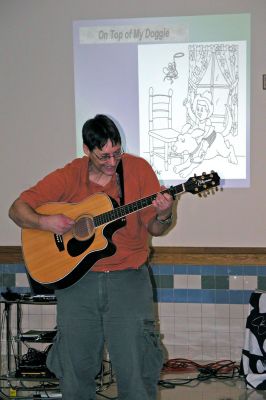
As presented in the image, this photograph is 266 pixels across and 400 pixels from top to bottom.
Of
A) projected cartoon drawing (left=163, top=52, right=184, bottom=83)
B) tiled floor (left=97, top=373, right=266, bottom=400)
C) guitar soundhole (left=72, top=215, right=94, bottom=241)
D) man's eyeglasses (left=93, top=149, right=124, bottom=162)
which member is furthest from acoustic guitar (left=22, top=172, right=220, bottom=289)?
projected cartoon drawing (left=163, top=52, right=184, bottom=83)

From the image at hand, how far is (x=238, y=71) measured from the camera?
3.67 m

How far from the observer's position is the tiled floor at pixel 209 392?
10.7ft

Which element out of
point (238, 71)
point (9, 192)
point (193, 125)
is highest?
point (238, 71)

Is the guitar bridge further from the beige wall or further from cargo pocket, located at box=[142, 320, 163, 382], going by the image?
the beige wall

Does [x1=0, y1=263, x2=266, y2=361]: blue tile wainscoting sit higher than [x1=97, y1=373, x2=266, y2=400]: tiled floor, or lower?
higher

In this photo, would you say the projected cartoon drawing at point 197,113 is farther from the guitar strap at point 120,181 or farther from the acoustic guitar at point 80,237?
the guitar strap at point 120,181

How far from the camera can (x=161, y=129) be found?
378cm

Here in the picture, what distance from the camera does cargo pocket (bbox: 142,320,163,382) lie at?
2215 mm

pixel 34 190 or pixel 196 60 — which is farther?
pixel 196 60

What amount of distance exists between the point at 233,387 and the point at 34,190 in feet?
5.79

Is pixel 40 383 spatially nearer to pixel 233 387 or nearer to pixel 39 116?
pixel 233 387

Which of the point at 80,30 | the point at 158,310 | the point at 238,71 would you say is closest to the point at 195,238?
the point at 158,310

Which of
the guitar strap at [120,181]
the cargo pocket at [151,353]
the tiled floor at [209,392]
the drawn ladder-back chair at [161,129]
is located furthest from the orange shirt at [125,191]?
the drawn ladder-back chair at [161,129]

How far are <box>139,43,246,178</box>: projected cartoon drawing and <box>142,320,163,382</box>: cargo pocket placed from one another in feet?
5.53
